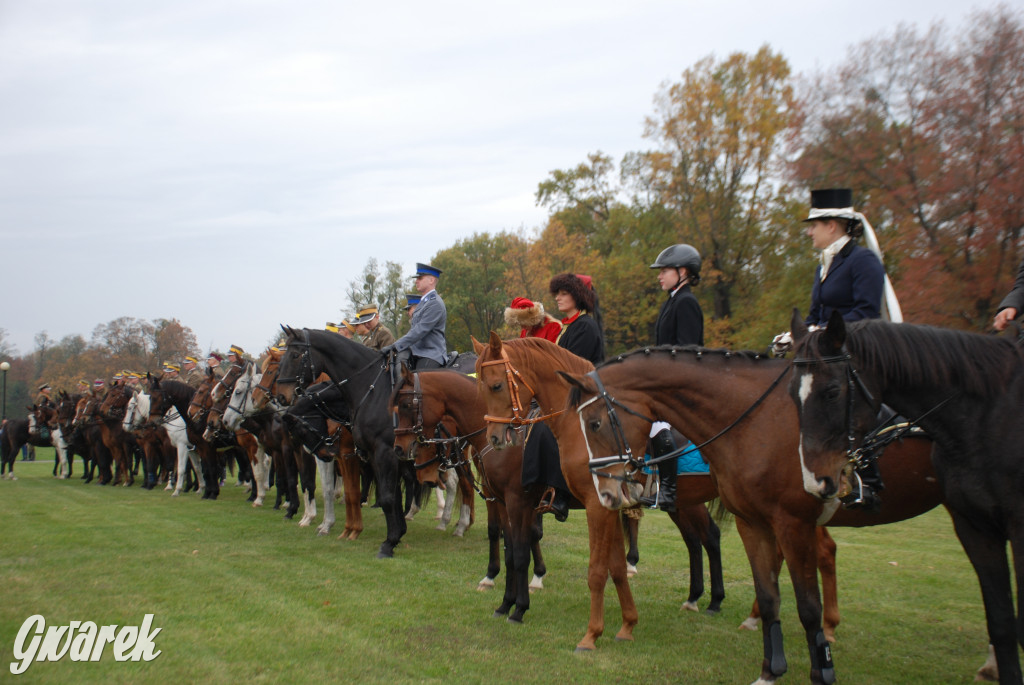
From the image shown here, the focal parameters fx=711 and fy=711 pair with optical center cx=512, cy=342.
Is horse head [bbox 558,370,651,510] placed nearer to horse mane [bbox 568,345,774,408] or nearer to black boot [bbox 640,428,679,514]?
horse mane [bbox 568,345,774,408]

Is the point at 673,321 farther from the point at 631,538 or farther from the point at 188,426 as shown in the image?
the point at 188,426

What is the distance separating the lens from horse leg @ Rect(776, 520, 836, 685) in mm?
4656

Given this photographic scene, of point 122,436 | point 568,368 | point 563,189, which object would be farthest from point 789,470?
point 563,189

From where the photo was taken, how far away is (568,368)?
616 cm

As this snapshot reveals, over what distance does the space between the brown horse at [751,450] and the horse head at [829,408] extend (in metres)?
0.63

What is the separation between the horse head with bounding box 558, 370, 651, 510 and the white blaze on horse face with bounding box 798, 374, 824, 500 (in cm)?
128

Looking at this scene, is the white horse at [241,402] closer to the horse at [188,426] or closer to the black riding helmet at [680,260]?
the horse at [188,426]

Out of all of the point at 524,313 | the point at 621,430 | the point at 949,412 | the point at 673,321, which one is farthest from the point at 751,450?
the point at 524,313

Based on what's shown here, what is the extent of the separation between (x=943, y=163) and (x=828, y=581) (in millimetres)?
16346

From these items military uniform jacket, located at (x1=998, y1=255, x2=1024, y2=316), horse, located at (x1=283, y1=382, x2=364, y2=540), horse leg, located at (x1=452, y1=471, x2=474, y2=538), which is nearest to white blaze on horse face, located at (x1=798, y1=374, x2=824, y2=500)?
military uniform jacket, located at (x1=998, y1=255, x2=1024, y2=316)

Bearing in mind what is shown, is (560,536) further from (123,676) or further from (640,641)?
(123,676)

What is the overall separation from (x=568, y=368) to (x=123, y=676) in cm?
410

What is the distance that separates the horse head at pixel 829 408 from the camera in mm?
3998

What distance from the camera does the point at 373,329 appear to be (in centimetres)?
1286
